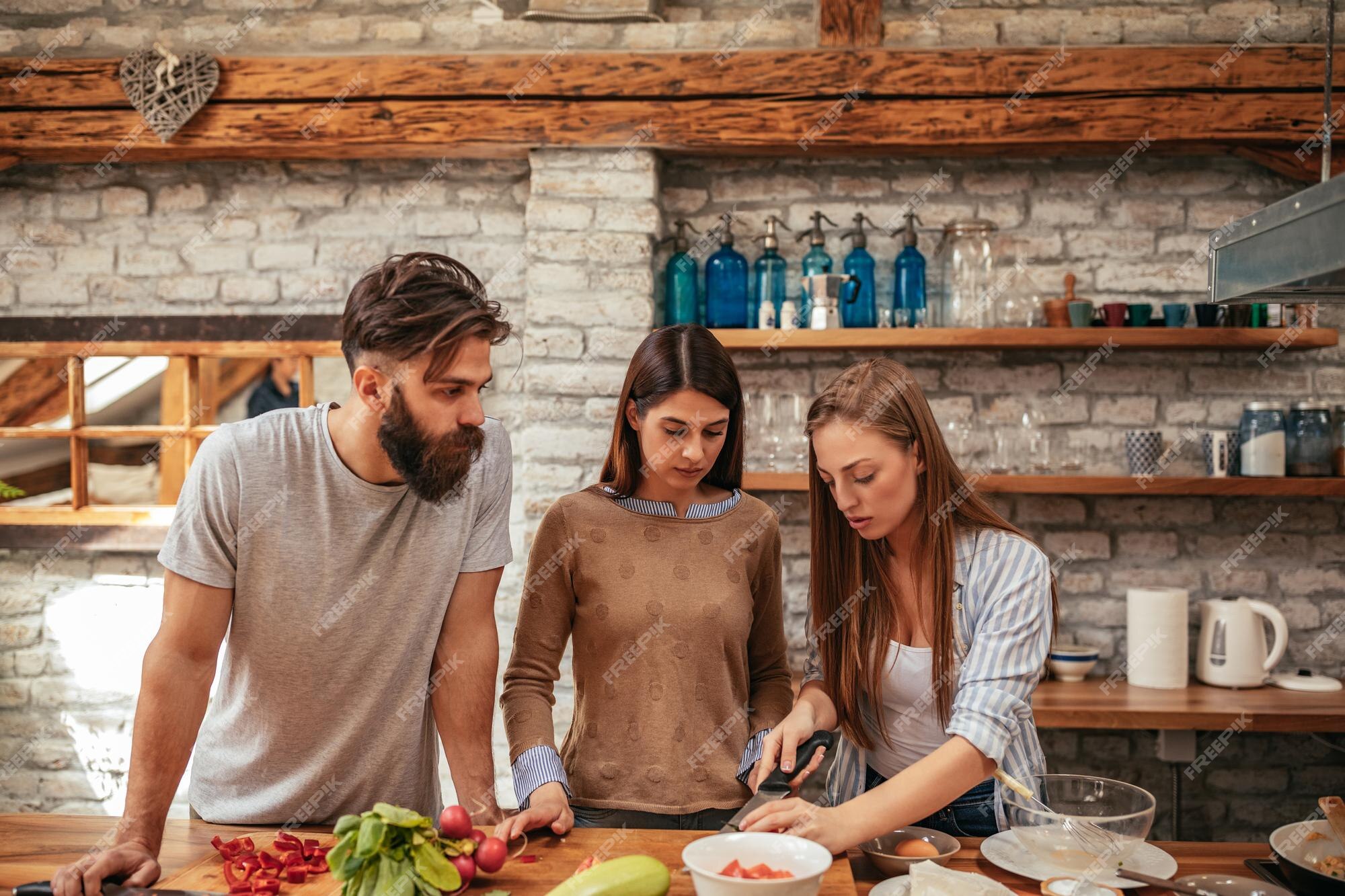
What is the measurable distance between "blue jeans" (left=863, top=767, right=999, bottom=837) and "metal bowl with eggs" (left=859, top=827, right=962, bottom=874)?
0.20 m

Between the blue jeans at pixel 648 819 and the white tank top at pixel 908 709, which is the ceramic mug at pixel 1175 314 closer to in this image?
the white tank top at pixel 908 709

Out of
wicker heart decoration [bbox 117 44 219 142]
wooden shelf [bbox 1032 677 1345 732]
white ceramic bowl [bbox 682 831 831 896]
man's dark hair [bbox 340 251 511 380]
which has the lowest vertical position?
wooden shelf [bbox 1032 677 1345 732]

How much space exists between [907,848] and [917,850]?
0.6 inches

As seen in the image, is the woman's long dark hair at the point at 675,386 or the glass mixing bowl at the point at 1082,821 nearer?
the glass mixing bowl at the point at 1082,821

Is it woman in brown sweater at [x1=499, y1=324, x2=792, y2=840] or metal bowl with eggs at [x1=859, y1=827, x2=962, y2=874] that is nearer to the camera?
metal bowl with eggs at [x1=859, y1=827, x2=962, y2=874]

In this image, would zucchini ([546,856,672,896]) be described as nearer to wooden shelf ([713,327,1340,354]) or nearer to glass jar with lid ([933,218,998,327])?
wooden shelf ([713,327,1340,354])

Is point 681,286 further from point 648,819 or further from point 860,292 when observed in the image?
point 648,819

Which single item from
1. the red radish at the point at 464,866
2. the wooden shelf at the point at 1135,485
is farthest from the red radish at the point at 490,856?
the wooden shelf at the point at 1135,485

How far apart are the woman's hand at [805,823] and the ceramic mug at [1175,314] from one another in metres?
2.63

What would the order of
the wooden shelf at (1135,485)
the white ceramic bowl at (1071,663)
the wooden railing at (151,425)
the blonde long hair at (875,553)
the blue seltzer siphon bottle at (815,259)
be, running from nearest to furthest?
the blonde long hair at (875,553) → the wooden shelf at (1135,485) → the white ceramic bowl at (1071,663) → the blue seltzer siphon bottle at (815,259) → the wooden railing at (151,425)

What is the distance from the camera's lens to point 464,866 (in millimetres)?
1351

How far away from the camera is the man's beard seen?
1.71 metres

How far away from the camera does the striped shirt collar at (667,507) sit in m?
2.04

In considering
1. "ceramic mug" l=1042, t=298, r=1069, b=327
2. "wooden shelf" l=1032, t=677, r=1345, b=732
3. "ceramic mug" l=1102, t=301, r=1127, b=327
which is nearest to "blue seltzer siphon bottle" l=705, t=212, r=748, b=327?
"ceramic mug" l=1042, t=298, r=1069, b=327
